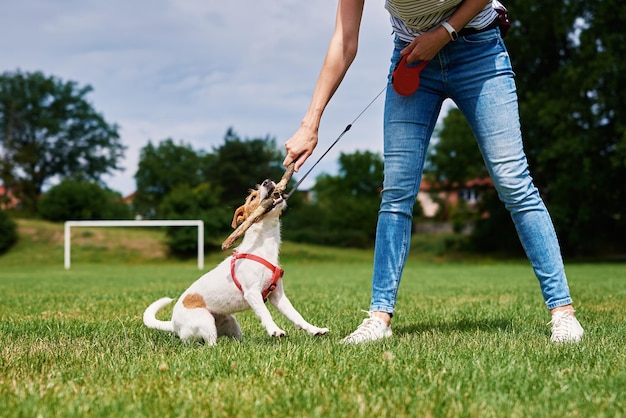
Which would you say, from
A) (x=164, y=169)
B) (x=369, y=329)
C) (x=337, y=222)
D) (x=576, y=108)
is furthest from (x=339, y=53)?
(x=164, y=169)

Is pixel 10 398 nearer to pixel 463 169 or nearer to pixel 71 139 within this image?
pixel 463 169

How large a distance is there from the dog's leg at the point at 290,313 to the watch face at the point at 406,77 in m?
1.44

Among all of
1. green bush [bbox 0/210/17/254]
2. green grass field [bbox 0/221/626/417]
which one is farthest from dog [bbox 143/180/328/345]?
green bush [bbox 0/210/17/254]

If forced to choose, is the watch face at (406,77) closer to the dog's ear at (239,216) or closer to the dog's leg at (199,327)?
the dog's ear at (239,216)

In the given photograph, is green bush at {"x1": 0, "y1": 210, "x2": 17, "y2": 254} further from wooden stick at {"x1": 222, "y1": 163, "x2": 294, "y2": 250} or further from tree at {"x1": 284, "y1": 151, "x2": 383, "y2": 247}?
wooden stick at {"x1": 222, "y1": 163, "x2": 294, "y2": 250}

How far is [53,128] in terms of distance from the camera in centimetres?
5828

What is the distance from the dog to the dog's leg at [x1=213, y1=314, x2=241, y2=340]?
23 mm

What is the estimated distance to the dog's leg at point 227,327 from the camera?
4.12 metres

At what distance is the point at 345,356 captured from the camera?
3.08 metres

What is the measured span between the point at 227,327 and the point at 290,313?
1.84ft

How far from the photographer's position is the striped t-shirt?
12.0ft

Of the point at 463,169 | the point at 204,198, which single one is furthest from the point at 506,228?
the point at 204,198

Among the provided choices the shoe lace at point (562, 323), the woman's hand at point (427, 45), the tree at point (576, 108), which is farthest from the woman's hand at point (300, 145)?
the tree at point (576, 108)

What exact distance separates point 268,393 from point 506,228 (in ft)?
110
